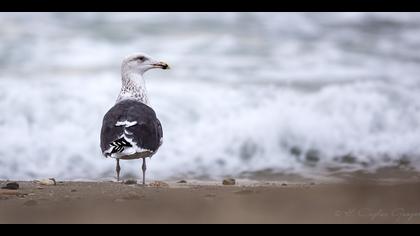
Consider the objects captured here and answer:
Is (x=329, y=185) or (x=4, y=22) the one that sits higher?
(x=4, y=22)

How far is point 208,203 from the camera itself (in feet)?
21.0

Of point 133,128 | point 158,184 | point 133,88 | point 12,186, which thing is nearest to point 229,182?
point 158,184

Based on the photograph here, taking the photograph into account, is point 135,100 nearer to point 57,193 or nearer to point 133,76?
point 133,76

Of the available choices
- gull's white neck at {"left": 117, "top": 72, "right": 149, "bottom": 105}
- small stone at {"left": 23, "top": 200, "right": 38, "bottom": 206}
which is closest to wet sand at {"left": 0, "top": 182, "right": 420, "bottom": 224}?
small stone at {"left": 23, "top": 200, "right": 38, "bottom": 206}

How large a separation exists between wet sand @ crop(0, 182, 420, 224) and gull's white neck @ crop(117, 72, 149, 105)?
112 cm

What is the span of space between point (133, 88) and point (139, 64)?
335 mm

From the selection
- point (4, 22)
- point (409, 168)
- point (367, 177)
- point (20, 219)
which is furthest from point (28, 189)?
point (4, 22)

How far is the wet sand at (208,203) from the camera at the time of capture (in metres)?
5.73

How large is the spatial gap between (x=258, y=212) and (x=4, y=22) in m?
8.60

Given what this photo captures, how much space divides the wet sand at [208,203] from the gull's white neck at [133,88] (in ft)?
3.69

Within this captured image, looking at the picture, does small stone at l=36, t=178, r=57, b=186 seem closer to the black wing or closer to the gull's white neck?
the black wing

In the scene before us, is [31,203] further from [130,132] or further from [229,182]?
[229,182]

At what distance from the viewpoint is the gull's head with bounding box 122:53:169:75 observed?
8406mm

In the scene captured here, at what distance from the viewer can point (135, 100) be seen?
799 cm
